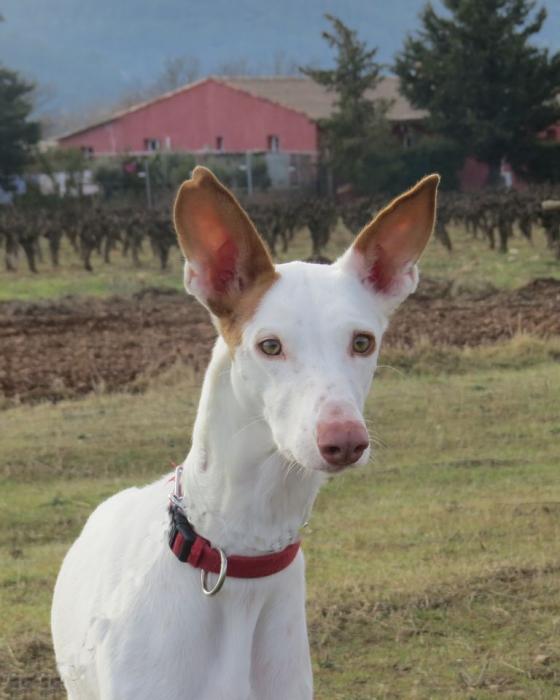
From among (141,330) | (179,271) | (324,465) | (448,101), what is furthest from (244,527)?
(448,101)

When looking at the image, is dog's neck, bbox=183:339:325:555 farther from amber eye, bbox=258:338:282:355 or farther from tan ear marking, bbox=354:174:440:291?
tan ear marking, bbox=354:174:440:291

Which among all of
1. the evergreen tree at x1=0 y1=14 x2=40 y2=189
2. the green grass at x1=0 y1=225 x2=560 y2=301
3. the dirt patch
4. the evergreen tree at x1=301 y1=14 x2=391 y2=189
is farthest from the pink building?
the dirt patch

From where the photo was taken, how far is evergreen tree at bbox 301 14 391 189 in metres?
52.9

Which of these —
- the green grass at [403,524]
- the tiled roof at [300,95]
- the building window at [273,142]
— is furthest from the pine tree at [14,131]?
the green grass at [403,524]

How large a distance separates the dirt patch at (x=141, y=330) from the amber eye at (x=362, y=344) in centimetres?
998

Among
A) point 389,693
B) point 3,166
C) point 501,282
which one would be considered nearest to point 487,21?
point 3,166

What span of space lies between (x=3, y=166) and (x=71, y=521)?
45.4 m

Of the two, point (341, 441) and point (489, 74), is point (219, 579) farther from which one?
point (489, 74)

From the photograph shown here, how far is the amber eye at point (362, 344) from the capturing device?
9.92ft

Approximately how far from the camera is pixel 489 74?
50719 millimetres

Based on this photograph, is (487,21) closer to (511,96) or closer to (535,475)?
(511,96)

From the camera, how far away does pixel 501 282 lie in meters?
23.1

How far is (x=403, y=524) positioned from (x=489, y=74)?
45174mm

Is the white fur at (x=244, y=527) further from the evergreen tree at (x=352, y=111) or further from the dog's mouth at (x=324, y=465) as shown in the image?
the evergreen tree at (x=352, y=111)
